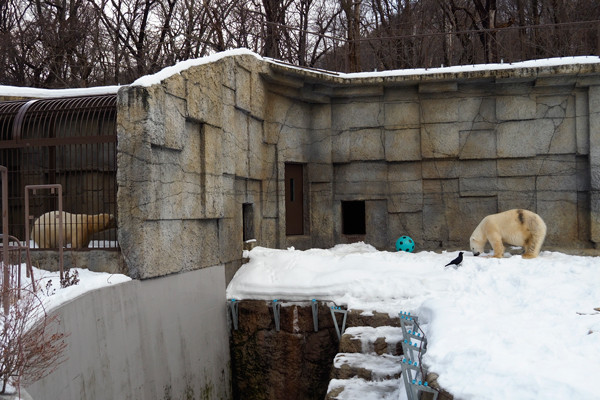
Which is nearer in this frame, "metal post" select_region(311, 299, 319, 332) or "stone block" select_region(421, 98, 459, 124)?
"metal post" select_region(311, 299, 319, 332)

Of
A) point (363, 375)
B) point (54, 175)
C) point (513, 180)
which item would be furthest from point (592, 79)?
point (54, 175)

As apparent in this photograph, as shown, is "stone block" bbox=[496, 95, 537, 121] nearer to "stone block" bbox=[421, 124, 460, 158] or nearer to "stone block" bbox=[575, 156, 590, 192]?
"stone block" bbox=[421, 124, 460, 158]

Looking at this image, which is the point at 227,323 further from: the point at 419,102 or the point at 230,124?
the point at 419,102

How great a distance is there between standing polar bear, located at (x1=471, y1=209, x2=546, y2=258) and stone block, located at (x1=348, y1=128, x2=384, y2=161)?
2814 millimetres

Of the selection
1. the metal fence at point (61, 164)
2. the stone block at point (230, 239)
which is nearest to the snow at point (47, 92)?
the metal fence at point (61, 164)

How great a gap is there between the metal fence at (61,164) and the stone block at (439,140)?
19.2 feet

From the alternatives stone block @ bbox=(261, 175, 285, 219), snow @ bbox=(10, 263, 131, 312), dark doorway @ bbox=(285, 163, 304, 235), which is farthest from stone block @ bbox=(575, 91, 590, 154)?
snow @ bbox=(10, 263, 131, 312)

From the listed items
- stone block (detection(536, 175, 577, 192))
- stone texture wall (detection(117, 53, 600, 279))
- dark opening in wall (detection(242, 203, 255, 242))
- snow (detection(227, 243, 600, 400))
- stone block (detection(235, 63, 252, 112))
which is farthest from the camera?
stone block (detection(536, 175, 577, 192))

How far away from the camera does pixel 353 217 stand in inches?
499

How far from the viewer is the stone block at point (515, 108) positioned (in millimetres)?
11188

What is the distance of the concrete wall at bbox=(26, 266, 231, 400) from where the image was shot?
5535 millimetres

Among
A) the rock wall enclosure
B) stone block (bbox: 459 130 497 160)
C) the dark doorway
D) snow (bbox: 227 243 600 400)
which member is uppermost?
stone block (bbox: 459 130 497 160)

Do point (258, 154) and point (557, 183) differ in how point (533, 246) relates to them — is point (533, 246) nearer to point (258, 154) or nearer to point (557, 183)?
point (557, 183)

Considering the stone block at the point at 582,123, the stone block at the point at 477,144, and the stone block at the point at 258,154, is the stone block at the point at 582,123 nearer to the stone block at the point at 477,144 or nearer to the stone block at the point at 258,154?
the stone block at the point at 477,144
